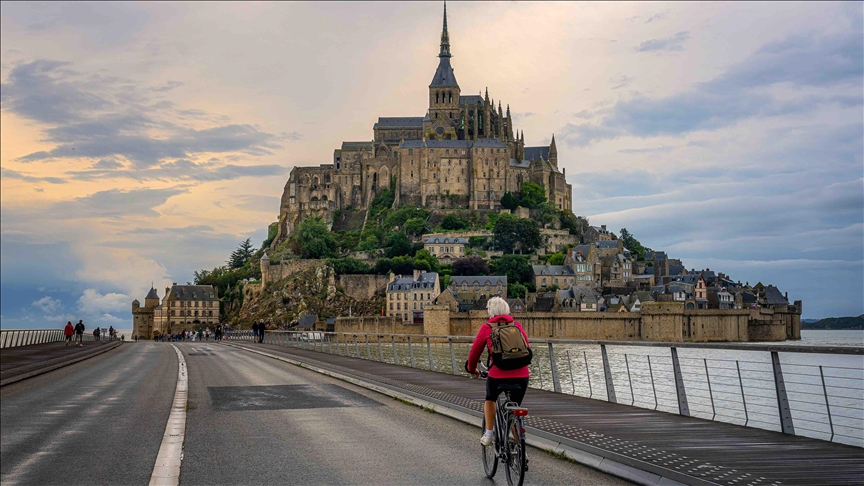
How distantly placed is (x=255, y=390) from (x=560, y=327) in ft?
280

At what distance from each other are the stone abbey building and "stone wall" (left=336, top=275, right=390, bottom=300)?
70.9 ft

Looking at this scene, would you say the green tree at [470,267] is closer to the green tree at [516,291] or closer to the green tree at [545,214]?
the green tree at [516,291]

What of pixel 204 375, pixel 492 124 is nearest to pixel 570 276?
pixel 492 124

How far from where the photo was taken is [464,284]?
110 metres

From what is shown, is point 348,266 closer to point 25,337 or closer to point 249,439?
point 25,337

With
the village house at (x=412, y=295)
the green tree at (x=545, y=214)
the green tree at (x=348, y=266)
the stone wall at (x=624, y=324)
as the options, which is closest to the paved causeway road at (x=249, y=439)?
the stone wall at (x=624, y=324)

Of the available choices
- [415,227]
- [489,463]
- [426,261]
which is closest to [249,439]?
[489,463]

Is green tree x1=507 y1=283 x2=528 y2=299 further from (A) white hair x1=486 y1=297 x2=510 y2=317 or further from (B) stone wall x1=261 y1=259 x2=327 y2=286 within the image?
(A) white hair x1=486 y1=297 x2=510 y2=317

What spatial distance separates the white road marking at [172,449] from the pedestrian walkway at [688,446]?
4.01 metres

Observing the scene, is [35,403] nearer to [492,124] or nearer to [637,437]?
[637,437]

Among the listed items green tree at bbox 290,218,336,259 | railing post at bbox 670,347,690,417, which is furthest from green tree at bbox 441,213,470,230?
railing post at bbox 670,347,690,417

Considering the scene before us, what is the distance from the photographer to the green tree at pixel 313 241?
129 m

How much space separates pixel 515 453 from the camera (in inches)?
295

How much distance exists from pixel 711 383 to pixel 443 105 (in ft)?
368
